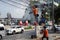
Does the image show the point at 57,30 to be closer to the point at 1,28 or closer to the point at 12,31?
the point at 12,31

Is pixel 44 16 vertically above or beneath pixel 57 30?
above

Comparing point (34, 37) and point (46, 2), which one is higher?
point (46, 2)

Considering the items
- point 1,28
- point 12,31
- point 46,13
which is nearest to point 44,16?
point 46,13

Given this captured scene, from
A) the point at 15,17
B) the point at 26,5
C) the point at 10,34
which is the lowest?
the point at 10,34

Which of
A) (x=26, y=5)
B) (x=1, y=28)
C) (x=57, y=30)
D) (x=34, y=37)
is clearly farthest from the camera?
(x=26, y=5)

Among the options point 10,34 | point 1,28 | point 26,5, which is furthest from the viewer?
point 26,5

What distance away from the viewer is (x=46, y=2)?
17797 millimetres

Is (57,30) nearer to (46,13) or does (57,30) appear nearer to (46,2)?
(46,13)

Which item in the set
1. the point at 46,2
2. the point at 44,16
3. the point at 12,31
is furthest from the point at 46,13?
the point at 12,31

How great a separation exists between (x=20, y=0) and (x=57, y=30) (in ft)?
13.2

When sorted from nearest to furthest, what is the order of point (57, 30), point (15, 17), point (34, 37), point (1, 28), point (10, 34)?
point (1, 28) → point (34, 37) → point (10, 34) → point (57, 30) → point (15, 17)

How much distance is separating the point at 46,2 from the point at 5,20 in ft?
13.4

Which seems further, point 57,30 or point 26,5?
point 26,5

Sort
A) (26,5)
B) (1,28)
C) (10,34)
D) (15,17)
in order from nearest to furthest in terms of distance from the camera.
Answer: (1,28) → (10,34) → (15,17) → (26,5)
